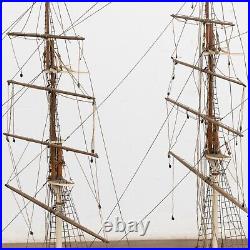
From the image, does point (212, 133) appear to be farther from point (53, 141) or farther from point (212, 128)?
point (53, 141)

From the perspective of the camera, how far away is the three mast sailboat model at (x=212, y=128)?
16.2 ft

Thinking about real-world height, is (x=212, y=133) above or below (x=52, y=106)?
below

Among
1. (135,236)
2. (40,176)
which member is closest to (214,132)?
(135,236)

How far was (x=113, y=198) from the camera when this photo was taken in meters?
5.63

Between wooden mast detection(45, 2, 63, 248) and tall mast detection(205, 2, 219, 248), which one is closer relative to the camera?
wooden mast detection(45, 2, 63, 248)

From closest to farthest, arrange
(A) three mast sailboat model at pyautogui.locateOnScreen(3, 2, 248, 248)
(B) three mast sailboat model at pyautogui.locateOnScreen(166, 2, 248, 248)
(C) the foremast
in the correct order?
(C) the foremast < (B) three mast sailboat model at pyautogui.locateOnScreen(166, 2, 248, 248) < (A) three mast sailboat model at pyautogui.locateOnScreen(3, 2, 248, 248)

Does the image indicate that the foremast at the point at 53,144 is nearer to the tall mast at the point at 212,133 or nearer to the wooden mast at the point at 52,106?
the wooden mast at the point at 52,106

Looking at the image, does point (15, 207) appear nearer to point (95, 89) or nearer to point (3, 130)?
point (3, 130)

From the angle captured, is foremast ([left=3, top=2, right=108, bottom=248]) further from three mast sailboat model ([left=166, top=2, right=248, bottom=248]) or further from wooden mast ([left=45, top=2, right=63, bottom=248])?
three mast sailboat model ([left=166, top=2, right=248, bottom=248])

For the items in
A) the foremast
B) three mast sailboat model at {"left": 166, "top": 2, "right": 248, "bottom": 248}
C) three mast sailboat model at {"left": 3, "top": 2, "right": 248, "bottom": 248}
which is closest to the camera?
the foremast

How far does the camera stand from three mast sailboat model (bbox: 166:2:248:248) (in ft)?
16.2

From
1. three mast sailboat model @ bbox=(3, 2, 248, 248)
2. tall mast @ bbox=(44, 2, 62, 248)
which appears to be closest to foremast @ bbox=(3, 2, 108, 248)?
tall mast @ bbox=(44, 2, 62, 248)

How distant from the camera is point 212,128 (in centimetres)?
509

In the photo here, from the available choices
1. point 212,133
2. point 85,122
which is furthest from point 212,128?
point 85,122
